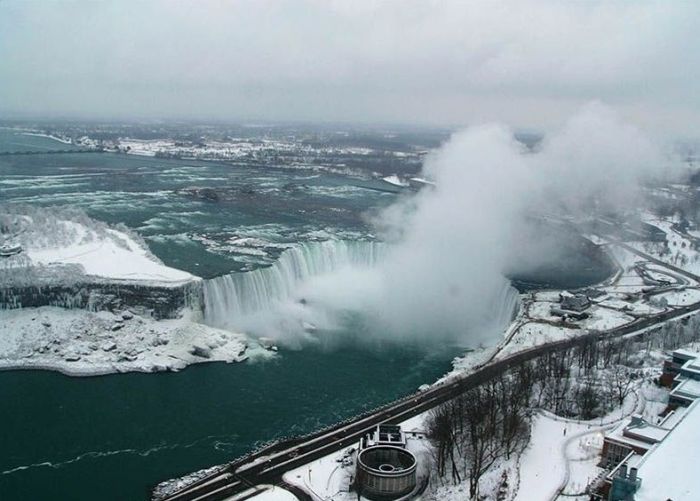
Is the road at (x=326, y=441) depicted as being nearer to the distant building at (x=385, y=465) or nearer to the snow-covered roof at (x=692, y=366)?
the distant building at (x=385, y=465)

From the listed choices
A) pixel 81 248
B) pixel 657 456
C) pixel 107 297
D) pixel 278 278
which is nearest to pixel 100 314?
pixel 107 297

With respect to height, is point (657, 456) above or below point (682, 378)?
above

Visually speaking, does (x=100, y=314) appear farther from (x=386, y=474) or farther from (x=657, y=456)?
(x=657, y=456)

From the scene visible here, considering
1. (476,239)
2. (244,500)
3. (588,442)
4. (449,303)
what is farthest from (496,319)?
(244,500)

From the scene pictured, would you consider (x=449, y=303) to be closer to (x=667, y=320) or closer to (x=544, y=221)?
(x=667, y=320)

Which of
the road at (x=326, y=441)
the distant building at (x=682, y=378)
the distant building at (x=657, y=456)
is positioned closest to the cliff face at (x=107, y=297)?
the road at (x=326, y=441)

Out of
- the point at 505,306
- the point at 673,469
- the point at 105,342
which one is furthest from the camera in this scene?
the point at 505,306

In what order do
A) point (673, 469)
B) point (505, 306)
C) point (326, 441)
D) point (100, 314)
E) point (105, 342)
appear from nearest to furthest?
point (673, 469)
point (326, 441)
point (105, 342)
point (100, 314)
point (505, 306)

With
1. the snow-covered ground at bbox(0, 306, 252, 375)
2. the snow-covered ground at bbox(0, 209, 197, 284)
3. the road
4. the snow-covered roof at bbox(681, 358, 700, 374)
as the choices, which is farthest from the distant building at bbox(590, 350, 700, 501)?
the snow-covered ground at bbox(0, 209, 197, 284)
